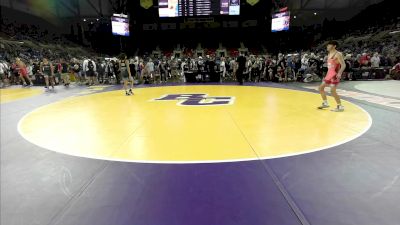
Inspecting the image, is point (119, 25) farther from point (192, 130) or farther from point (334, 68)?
point (192, 130)

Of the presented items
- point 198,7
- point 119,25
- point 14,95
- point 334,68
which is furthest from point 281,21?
point 14,95

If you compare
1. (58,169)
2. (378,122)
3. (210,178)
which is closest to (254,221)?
(210,178)

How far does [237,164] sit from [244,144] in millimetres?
782

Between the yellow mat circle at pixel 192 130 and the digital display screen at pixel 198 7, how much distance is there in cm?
1378

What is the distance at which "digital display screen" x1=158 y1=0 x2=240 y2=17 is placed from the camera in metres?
19.3

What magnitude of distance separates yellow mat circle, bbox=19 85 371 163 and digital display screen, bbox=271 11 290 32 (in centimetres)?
1257

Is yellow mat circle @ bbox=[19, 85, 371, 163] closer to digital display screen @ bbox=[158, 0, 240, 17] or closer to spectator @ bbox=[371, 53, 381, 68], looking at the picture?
spectator @ bbox=[371, 53, 381, 68]

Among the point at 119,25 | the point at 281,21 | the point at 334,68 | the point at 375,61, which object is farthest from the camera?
the point at 119,25

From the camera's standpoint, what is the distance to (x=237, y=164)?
3.15m

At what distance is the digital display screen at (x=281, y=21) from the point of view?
18.2 metres

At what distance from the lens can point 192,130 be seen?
4758 millimetres

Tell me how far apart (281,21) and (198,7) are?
18.6 feet

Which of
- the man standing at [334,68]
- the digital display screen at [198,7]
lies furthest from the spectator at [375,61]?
the man standing at [334,68]

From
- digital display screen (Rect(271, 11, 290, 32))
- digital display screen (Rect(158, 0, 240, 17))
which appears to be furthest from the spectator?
digital display screen (Rect(158, 0, 240, 17))
